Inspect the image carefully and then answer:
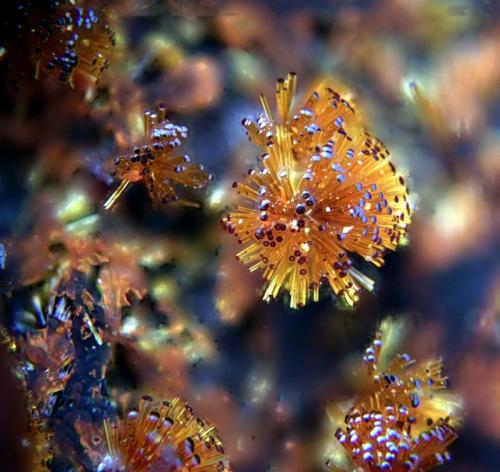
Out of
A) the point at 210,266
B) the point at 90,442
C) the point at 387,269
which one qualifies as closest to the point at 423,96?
the point at 387,269

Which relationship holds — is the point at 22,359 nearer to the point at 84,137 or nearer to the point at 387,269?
the point at 84,137

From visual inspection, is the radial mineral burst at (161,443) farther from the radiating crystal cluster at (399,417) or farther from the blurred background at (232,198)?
the radiating crystal cluster at (399,417)

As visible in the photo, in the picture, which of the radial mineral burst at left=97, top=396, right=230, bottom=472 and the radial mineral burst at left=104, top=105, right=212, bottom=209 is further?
the radial mineral burst at left=104, top=105, right=212, bottom=209

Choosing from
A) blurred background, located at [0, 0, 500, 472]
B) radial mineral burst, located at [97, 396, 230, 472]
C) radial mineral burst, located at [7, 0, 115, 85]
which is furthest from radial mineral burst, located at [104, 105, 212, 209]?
radial mineral burst, located at [97, 396, 230, 472]

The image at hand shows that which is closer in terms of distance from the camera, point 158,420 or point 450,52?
point 158,420

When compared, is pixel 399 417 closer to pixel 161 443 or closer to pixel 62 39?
pixel 161 443

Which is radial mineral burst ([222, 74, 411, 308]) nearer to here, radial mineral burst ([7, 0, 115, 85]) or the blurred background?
the blurred background
